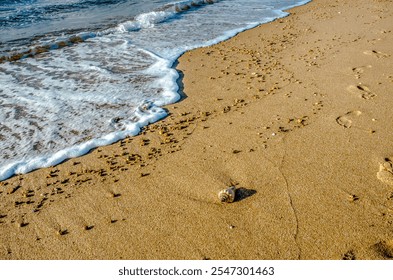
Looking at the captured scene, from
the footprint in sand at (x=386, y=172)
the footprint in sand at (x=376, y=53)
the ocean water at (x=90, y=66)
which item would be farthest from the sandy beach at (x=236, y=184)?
the footprint in sand at (x=376, y=53)

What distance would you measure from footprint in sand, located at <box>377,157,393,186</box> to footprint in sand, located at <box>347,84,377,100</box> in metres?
1.54

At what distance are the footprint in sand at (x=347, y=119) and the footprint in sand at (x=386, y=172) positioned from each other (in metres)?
0.77

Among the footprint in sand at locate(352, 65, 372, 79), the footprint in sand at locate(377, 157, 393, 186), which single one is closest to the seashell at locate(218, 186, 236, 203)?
the footprint in sand at locate(377, 157, 393, 186)

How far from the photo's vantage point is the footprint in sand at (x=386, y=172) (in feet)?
9.85

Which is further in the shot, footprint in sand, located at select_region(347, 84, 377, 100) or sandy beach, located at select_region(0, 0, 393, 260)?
footprint in sand, located at select_region(347, 84, 377, 100)

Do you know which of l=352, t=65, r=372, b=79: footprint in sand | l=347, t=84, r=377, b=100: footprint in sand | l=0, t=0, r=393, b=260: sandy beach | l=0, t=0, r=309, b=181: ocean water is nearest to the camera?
l=0, t=0, r=393, b=260: sandy beach

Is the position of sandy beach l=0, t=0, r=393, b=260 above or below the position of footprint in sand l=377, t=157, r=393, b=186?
below

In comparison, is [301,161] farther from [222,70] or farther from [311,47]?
[311,47]

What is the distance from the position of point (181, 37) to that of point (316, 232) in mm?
7322

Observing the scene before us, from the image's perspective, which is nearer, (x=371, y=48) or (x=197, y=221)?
(x=197, y=221)

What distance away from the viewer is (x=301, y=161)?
340 centimetres

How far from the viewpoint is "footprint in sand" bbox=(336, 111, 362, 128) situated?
13.0 feet

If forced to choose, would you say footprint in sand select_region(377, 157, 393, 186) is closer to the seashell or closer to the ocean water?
the seashell
